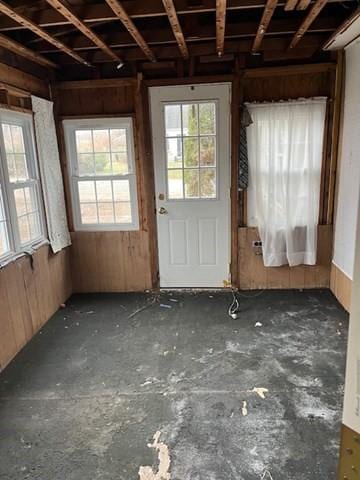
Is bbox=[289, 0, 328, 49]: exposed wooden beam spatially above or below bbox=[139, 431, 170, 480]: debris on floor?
above

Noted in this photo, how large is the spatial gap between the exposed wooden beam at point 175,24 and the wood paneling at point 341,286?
2.61 m

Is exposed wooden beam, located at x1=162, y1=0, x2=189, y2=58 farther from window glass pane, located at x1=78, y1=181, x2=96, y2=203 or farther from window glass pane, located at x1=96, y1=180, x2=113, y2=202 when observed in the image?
window glass pane, located at x1=78, y1=181, x2=96, y2=203

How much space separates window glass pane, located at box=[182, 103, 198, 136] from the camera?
3.83 metres

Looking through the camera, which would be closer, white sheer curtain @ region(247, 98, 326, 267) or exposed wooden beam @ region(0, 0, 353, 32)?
exposed wooden beam @ region(0, 0, 353, 32)

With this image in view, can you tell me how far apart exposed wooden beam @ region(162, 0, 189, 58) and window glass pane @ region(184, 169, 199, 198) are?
3.73 feet

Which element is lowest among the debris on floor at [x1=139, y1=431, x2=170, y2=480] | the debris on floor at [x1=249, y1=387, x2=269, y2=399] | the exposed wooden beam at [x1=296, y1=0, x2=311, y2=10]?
the debris on floor at [x1=139, y1=431, x2=170, y2=480]

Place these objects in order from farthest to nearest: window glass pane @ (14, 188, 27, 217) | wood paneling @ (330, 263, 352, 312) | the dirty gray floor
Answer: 1. wood paneling @ (330, 263, 352, 312)
2. window glass pane @ (14, 188, 27, 217)
3. the dirty gray floor

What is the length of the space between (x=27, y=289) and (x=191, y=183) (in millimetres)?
1962

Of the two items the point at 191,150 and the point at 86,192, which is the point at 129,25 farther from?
the point at 86,192

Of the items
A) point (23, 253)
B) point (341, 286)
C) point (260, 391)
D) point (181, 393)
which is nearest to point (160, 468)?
point (181, 393)

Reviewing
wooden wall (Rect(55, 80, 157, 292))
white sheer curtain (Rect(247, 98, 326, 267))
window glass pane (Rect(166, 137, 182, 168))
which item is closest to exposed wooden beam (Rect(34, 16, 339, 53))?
wooden wall (Rect(55, 80, 157, 292))

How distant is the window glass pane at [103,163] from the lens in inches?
157

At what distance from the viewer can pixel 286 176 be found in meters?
3.79

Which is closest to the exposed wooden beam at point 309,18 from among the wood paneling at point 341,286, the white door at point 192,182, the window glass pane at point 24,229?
the white door at point 192,182
